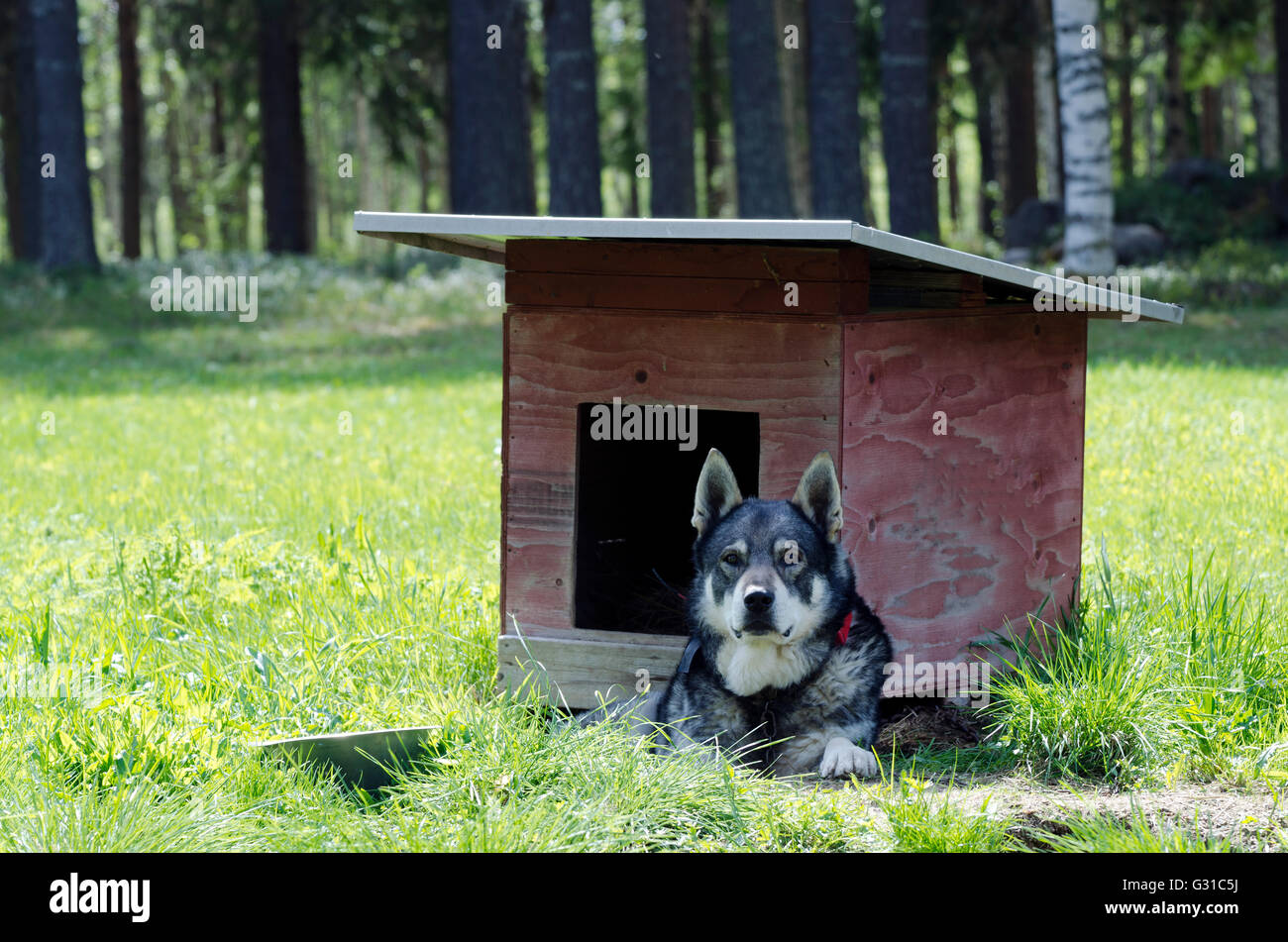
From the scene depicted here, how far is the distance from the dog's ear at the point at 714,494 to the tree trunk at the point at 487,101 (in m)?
16.6

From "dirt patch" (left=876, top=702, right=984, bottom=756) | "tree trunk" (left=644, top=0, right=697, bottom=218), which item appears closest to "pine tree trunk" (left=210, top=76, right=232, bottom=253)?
"tree trunk" (left=644, top=0, right=697, bottom=218)

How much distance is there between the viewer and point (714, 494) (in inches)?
173

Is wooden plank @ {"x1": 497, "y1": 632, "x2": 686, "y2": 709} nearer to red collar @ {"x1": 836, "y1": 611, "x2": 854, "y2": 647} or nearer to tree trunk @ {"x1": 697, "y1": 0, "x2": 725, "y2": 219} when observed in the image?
red collar @ {"x1": 836, "y1": 611, "x2": 854, "y2": 647}

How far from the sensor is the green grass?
3.59 meters

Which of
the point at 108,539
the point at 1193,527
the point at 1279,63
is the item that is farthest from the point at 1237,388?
the point at 1279,63

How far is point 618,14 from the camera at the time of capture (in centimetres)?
3809

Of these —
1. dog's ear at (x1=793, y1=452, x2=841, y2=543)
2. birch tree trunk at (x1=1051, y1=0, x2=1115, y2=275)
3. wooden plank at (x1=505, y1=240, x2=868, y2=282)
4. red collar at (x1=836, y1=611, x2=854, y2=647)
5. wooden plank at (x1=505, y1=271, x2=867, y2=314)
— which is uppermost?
birch tree trunk at (x1=1051, y1=0, x2=1115, y2=275)

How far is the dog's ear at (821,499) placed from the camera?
4.25 meters

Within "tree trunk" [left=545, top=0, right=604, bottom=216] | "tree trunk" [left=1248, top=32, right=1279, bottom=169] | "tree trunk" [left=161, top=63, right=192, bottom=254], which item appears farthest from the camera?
"tree trunk" [left=161, top=63, right=192, bottom=254]

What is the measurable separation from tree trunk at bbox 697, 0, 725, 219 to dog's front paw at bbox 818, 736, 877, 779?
29.6 meters

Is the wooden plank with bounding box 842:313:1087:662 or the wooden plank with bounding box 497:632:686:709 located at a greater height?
the wooden plank with bounding box 842:313:1087:662
